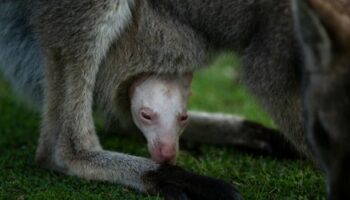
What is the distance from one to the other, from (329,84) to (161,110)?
143 cm

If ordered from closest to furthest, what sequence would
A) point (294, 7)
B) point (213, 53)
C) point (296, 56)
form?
point (294, 7), point (296, 56), point (213, 53)

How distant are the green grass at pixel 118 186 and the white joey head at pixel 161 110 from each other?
0.99 ft

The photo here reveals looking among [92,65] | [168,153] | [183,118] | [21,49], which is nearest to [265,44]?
[183,118]

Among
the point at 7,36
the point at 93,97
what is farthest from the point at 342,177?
the point at 7,36

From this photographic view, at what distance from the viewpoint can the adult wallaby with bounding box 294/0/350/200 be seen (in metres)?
3.43

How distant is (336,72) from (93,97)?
6.13 feet

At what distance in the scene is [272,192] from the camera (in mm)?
4383

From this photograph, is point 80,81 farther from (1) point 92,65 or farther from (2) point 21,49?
(2) point 21,49

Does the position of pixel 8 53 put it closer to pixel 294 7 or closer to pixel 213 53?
pixel 213 53

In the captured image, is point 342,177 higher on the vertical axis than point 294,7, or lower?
lower

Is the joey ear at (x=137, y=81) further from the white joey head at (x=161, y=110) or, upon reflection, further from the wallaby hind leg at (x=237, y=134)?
the wallaby hind leg at (x=237, y=134)

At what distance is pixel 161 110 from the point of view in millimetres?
4773

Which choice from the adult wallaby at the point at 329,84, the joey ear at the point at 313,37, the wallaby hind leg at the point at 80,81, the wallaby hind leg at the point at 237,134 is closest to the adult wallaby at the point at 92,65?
the wallaby hind leg at the point at 80,81

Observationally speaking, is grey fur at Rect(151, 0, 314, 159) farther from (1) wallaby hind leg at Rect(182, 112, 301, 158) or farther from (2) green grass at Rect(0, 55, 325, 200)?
(1) wallaby hind leg at Rect(182, 112, 301, 158)
